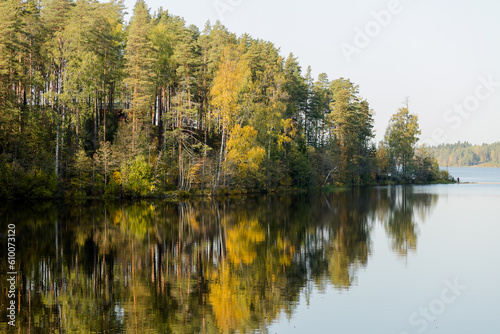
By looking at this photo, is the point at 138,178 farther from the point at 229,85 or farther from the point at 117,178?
the point at 229,85

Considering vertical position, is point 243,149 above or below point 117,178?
above

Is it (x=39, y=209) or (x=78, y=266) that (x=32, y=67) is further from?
(x=78, y=266)

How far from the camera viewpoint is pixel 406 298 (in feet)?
39.3

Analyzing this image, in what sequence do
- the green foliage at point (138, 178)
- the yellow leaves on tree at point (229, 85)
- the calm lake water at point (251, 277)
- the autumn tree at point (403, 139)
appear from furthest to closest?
the autumn tree at point (403, 139) → the yellow leaves on tree at point (229, 85) → the green foliage at point (138, 178) → the calm lake water at point (251, 277)

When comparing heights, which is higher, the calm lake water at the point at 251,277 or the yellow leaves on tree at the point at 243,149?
the yellow leaves on tree at the point at 243,149

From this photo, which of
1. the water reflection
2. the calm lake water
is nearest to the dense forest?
the water reflection

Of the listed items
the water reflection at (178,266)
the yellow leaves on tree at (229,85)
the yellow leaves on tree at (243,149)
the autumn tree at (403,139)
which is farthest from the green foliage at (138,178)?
the autumn tree at (403,139)

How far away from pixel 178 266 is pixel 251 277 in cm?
273

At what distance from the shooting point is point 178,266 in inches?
581

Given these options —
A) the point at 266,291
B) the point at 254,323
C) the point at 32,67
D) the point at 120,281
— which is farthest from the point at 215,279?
the point at 32,67

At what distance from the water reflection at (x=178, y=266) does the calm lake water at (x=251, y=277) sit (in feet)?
0.15

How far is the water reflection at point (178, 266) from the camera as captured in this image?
9914 mm

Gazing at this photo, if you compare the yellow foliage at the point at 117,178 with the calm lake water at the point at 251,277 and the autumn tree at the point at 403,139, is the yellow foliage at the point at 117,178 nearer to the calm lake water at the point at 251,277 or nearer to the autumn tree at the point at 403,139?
the calm lake water at the point at 251,277

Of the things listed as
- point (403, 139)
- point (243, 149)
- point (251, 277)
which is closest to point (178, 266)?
point (251, 277)
